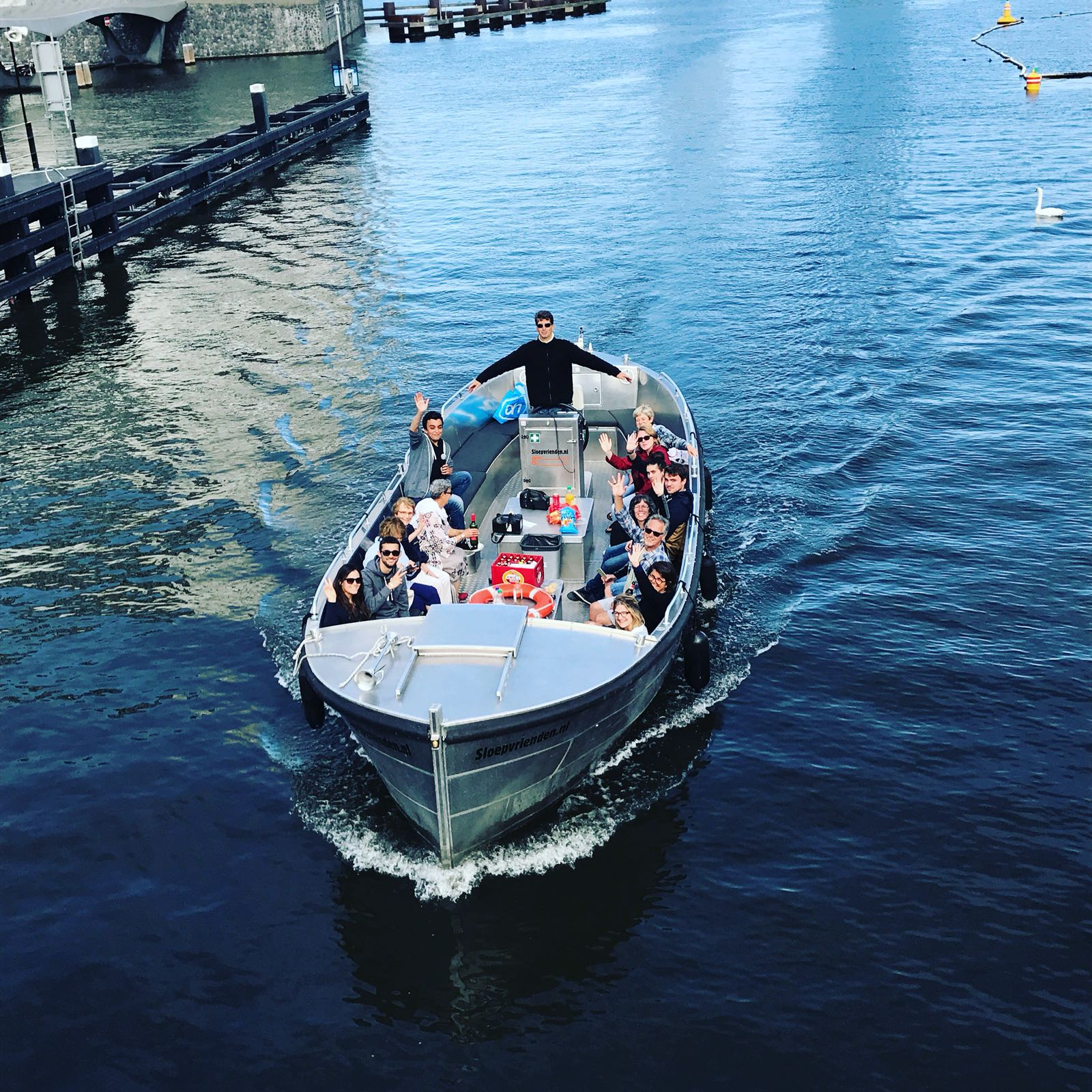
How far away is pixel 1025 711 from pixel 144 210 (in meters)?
34.6

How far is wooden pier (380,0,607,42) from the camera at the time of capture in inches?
3927

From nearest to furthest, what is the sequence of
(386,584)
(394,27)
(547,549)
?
(386,584)
(547,549)
(394,27)

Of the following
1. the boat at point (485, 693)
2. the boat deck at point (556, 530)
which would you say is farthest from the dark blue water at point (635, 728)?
the boat deck at point (556, 530)

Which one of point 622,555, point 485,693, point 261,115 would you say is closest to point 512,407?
point 622,555

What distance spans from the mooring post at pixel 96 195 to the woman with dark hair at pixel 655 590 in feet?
89.8

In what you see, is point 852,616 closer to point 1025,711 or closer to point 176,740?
point 1025,711

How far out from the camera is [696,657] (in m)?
12.5

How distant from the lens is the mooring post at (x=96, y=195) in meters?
33.4

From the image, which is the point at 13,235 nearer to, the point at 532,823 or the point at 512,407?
the point at 512,407

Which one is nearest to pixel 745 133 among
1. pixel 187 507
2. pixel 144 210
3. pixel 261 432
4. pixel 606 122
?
pixel 606 122

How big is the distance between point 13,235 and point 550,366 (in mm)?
20975

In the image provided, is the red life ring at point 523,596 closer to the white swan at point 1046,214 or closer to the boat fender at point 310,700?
the boat fender at point 310,700

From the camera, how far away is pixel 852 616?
1503 cm

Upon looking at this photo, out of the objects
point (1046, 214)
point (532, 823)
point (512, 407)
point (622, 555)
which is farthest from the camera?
point (1046, 214)
